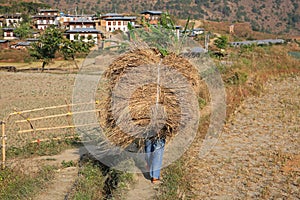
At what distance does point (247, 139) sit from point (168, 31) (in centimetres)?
419

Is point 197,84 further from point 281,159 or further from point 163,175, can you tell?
point 281,159

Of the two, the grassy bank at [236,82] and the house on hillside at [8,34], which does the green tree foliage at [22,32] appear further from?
the grassy bank at [236,82]

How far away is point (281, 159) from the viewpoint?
6.87 meters

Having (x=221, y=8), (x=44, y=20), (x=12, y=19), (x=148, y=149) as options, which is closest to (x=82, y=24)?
(x=44, y=20)

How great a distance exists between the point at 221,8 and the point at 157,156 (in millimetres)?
84674

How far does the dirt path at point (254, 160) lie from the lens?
213 inches

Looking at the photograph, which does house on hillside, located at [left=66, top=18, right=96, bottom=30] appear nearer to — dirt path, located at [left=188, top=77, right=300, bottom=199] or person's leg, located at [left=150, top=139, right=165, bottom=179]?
dirt path, located at [left=188, top=77, right=300, bottom=199]

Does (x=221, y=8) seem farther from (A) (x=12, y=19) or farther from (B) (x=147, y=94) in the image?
(B) (x=147, y=94)

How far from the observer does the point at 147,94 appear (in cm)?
452

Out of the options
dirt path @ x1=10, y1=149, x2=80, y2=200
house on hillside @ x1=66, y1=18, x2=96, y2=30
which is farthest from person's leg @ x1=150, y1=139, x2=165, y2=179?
house on hillside @ x1=66, y1=18, x2=96, y2=30

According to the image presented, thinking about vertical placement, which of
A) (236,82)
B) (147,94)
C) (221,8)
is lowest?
(236,82)

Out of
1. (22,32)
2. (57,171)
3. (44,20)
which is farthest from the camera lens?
(44,20)

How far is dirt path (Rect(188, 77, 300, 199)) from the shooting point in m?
5.40

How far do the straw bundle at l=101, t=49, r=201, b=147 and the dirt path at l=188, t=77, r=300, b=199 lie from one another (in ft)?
4.04
